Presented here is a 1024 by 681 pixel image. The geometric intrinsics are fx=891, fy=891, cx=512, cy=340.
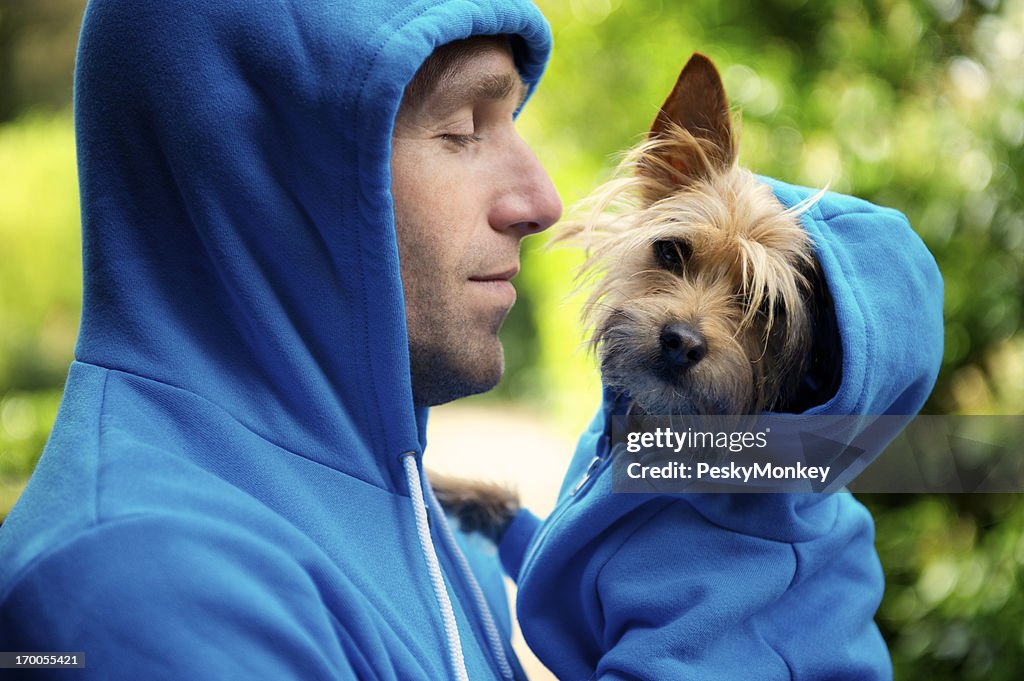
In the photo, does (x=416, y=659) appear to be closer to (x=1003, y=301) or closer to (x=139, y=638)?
(x=139, y=638)

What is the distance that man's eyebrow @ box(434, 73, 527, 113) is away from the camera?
5.37 feet

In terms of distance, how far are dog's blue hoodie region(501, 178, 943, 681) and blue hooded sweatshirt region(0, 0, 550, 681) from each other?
439 millimetres

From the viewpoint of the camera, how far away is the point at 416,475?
1.61 metres

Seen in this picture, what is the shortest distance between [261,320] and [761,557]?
44.8 inches

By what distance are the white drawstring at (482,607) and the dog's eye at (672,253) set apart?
0.89 m

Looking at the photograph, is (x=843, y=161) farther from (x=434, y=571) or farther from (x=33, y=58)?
(x=33, y=58)

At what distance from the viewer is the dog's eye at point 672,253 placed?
2250mm

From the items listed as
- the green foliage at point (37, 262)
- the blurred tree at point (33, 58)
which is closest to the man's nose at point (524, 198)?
the green foliage at point (37, 262)

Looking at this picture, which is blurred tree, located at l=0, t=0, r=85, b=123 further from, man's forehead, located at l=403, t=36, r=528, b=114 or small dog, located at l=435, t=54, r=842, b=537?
man's forehead, located at l=403, t=36, r=528, b=114

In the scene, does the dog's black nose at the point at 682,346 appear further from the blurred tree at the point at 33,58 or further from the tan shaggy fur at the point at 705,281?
the blurred tree at the point at 33,58

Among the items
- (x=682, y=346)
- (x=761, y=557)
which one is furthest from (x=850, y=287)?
(x=761, y=557)

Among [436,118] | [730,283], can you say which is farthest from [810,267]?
[436,118]

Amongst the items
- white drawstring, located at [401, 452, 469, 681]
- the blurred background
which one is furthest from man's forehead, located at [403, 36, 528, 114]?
the blurred background

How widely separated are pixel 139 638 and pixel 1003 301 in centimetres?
391
